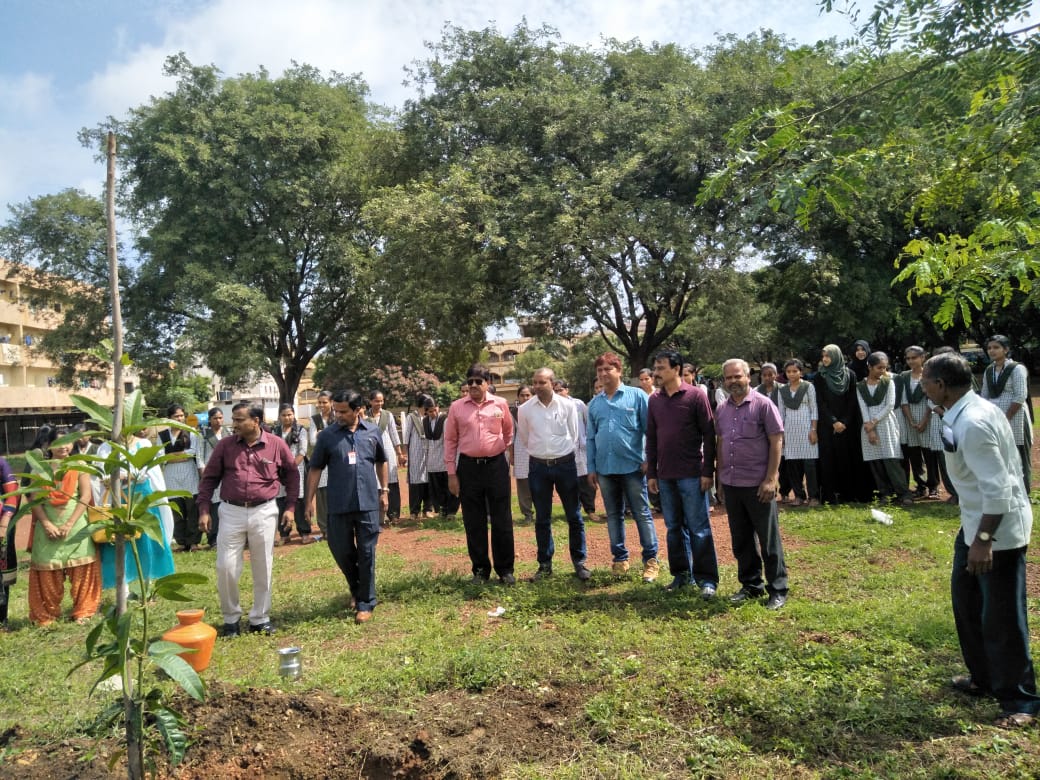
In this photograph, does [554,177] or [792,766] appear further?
[554,177]

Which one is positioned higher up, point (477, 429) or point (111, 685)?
point (477, 429)

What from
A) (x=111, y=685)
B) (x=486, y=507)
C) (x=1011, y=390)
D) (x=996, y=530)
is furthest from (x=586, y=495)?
(x=996, y=530)

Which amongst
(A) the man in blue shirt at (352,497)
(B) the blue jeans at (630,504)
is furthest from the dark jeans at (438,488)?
(B) the blue jeans at (630,504)

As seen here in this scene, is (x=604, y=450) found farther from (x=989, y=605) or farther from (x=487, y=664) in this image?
(x=989, y=605)

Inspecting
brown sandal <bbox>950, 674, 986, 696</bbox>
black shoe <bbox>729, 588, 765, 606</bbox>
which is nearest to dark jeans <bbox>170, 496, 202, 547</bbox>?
black shoe <bbox>729, 588, 765, 606</bbox>

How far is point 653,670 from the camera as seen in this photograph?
13.7ft

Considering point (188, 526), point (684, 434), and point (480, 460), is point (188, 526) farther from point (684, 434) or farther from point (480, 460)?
point (684, 434)

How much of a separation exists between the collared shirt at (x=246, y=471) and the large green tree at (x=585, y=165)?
1038 cm

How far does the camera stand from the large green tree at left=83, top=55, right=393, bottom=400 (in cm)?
2078

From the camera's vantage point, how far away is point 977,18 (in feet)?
11.4

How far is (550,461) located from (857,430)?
4.70m

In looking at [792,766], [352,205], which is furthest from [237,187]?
[792,766]

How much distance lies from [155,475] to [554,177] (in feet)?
38.6

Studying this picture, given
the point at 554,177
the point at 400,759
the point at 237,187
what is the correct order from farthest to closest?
the point at 237,187 < the point at 554,177 < the point at 400,759
